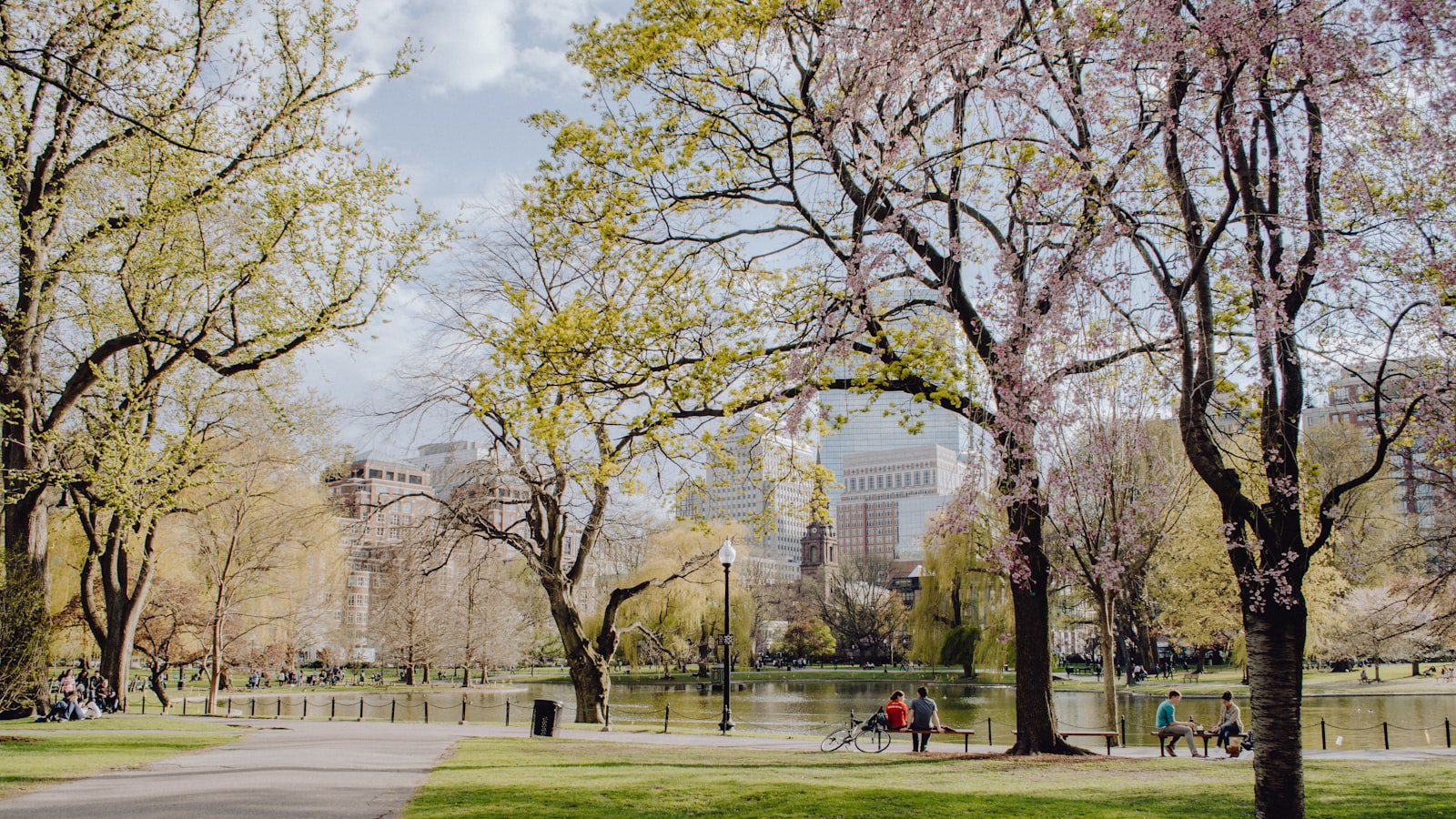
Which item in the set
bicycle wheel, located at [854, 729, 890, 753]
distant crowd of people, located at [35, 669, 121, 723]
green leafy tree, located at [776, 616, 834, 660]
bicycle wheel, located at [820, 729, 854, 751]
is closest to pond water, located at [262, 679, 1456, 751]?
bicycle wheel, located at [854, 729, 890, 753]

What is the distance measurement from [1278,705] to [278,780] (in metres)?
9.88

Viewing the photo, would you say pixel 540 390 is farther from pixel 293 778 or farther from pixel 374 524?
pixel 374 524

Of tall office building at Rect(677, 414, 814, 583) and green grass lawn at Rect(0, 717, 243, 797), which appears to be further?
tall office building at Rect(677, 414, 814, 583)

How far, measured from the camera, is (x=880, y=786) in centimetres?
1068

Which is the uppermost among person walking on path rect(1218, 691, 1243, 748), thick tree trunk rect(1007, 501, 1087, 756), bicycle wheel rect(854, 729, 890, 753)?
thick tree trunk rect(1007, 501, 1087, 756)

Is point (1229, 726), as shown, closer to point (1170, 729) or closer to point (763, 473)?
point (1170, 729)

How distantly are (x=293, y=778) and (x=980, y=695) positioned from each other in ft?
113

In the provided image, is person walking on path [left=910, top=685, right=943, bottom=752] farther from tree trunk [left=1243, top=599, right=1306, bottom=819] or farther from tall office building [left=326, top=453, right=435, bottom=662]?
tall office building [left=326, top=453, right=435, bottom=662]

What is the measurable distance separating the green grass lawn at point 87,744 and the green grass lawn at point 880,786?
4.03 meters

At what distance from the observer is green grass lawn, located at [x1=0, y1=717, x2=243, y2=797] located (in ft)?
36.1

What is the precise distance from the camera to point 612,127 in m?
13.5

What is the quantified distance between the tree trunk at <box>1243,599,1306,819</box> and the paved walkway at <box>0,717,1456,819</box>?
24.2 ft

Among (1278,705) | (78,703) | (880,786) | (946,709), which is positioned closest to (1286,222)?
(1278,705)

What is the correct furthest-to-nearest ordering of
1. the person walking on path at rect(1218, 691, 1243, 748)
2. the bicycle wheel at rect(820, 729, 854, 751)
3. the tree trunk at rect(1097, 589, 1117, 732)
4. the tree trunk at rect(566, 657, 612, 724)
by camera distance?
the tree trunk at rect(566, 657, 612, 724) < the tree trunk at rect(1097, 589, 1117, 732) < the person walking on path at rect(1218, 691, 1243, 748) < the bicycle wheel at rect(820, 729, 854, 751)
